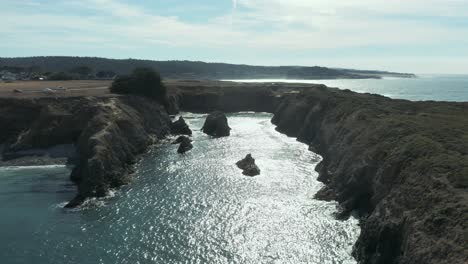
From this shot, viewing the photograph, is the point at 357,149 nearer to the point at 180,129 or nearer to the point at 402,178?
the point at 402,178

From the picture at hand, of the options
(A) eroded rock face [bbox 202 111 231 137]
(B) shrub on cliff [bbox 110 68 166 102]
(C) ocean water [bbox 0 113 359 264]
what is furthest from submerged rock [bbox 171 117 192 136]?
(C) ocean water [bbox 0 113 359 264]

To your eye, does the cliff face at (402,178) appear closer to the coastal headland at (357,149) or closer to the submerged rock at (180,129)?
the coastal headland at (357,149)

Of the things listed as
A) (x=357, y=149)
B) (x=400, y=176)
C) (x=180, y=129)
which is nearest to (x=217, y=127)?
(x=180, y=129)

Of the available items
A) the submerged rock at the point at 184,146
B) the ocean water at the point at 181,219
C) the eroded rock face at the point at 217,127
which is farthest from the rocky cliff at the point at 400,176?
the submerged rock at the point at 184,146

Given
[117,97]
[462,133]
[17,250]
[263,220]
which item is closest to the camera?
[17,250]

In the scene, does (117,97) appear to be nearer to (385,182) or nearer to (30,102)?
(30,102)

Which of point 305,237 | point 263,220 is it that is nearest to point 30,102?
point 263,220

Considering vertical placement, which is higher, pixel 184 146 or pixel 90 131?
pixel 90 131

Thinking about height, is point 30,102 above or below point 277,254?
above
